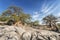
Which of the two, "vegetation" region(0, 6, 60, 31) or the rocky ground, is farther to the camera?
"vegetation" region(0, 6, 60, 31)

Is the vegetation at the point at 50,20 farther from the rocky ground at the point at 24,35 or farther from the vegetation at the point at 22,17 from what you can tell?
the rocky ground at the point at 24,35

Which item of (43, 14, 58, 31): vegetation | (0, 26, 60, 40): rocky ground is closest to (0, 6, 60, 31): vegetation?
(43, 14, 58, 31): vegetation

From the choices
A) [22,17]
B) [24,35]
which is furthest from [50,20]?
[24,35]

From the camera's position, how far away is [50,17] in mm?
38250

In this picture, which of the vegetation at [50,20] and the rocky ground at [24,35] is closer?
the rocky ground at [24,35]

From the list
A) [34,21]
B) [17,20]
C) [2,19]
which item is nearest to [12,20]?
[17,20]

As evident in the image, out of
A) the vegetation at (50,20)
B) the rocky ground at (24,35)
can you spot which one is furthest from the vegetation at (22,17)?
the rocky ground at (24,35)

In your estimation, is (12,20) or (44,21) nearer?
(12,20)

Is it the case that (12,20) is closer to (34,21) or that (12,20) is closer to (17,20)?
(17,20)

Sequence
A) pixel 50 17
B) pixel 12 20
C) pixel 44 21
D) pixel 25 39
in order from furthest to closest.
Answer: pixel 44 21 → pixel 50 17 → pixel 12 20 → pixel 25 39

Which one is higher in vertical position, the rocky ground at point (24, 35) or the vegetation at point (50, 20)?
the vegetation at point (50, 20)

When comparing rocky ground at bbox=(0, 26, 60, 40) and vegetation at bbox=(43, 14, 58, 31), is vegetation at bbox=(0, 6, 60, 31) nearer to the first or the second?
vegetation at bbox=(43, 14, 58, 31)

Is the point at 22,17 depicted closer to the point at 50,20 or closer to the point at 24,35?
the point at 50,20

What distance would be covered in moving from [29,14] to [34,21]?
3223mm
